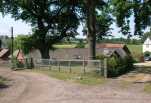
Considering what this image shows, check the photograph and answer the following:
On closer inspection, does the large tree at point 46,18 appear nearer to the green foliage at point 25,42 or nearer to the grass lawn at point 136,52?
the green foliage at point 25,42

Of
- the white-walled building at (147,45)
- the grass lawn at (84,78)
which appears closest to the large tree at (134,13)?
the grass lawn at (84,78)

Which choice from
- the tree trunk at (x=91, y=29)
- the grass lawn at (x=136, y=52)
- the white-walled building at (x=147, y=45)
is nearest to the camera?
the tree trunk at (x=91, y=29)

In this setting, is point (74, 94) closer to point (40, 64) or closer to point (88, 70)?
point (88, 70)

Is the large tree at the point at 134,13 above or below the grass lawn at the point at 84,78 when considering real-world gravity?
above

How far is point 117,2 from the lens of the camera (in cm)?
3712

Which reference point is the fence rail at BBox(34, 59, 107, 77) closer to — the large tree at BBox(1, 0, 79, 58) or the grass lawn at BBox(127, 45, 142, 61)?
the large tree at BBox(1, 0, 79, 58)

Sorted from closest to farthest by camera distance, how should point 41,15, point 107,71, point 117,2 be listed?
1. point 107,71
2. point 117,2
3. point 41,15

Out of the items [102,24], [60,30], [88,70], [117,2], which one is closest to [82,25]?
[60,30]

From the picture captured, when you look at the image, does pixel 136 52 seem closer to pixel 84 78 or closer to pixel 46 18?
pixel 46 18

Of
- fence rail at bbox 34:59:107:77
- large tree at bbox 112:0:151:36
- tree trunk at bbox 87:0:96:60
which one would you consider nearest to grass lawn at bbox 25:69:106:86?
fence rail at bbox 34:59:107:77

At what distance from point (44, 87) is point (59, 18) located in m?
34.0

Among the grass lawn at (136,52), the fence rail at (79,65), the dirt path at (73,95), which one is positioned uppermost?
the grass lawn at (136,52)

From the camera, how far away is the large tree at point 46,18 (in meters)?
53.9

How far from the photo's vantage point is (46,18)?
54625 millimetres
